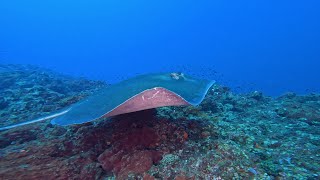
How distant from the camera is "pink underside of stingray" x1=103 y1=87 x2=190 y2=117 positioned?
91.9 inches

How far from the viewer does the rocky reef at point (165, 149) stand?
2.59m

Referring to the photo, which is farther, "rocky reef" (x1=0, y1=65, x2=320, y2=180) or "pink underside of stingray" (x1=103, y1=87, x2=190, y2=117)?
"rocky reef" (x1=0, y1=65, x2=320, y2=180)

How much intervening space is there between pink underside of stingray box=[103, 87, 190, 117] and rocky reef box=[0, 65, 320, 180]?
784mm

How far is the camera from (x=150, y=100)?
2.39 meters

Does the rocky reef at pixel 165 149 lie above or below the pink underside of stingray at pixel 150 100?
below

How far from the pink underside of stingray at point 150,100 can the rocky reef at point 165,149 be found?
78cm

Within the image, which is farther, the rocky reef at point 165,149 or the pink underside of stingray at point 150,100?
the rocky reef at point 165,149

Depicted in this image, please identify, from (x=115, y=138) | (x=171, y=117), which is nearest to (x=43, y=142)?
(x=115, y=138)

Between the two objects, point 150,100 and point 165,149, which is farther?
point 165,149

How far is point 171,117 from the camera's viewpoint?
12.7 ft

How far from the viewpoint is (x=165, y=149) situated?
117 inches

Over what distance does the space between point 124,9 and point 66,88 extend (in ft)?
567

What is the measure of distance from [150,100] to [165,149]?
3.10 feet

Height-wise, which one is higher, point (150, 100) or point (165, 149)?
point (150, 100)
